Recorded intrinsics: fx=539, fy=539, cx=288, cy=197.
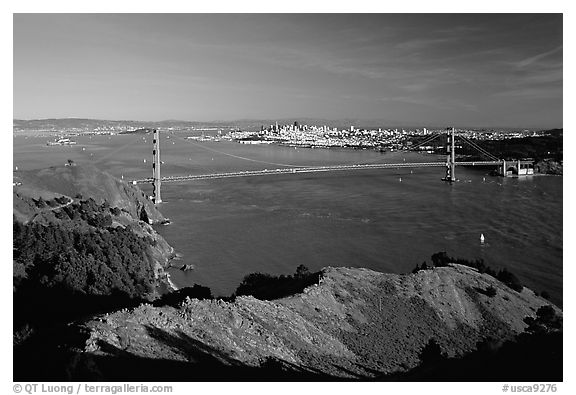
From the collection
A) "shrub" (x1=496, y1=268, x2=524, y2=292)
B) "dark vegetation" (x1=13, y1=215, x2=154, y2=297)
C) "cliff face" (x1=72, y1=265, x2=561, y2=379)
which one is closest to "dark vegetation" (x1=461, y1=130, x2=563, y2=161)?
"shrub" (x1=496, y1=268, x2=524, y2=292)

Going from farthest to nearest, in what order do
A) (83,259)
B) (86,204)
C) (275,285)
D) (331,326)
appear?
(86,204), (83,259), (275,285), (331,326)

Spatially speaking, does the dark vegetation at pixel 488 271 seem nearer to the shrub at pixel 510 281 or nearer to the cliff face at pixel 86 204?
the shrub at pixel 510 281

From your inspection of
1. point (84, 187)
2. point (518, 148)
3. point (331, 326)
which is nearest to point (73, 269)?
point (331, 326)

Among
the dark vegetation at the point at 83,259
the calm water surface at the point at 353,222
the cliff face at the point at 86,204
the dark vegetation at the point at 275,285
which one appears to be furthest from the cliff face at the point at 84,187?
the dark vegetation at the point at 275,285

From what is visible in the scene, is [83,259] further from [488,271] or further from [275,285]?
[488,271]

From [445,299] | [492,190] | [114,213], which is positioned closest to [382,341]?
[445,299]

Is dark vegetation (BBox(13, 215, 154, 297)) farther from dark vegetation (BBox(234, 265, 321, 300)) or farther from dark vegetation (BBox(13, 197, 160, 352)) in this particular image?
dark vegetation (BBox(234, 265, 321, 300))

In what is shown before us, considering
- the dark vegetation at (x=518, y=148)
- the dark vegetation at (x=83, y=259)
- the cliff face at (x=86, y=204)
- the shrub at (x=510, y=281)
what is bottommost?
the shrub at (x=510, y=281)
